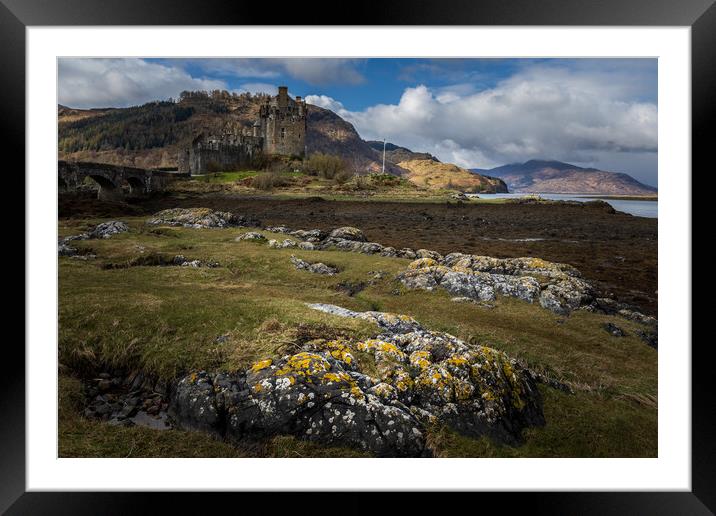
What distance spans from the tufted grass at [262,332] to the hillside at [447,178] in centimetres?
198

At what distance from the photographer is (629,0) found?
3.96m

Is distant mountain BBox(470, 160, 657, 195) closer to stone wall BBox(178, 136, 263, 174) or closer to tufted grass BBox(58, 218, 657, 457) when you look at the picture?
tufted grass BBox(58, 218, 657, 457)

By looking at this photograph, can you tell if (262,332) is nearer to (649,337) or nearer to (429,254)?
(429,254)

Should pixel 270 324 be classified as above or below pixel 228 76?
below

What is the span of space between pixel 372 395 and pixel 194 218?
416 cm

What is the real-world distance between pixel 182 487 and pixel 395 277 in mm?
3963

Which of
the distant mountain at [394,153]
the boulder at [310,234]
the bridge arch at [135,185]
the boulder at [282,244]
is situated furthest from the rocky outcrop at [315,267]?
the bridge arch at [135,185]

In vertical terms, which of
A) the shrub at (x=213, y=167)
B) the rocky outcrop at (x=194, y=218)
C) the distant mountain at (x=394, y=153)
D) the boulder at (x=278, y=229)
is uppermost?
the distant mountain at (x=394, y=153)

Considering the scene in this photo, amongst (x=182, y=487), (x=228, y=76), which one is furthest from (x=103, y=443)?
(x=228, y=76)

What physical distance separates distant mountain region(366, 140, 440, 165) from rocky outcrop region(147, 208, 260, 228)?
9.66ft

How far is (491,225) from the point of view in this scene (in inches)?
260

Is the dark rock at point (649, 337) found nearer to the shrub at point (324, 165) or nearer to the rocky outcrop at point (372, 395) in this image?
the rocky outcrop at point (372, 395)

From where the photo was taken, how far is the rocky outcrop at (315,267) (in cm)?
609
